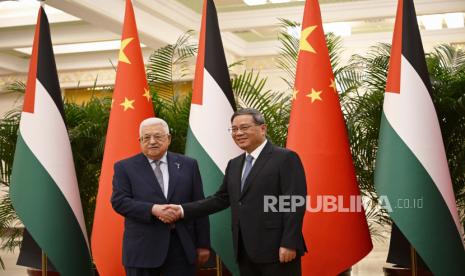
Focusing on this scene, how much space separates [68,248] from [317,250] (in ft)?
5.40

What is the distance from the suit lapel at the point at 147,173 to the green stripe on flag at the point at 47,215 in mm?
1316

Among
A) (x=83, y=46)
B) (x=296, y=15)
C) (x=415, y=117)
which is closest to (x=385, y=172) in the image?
(x=415, y=117)

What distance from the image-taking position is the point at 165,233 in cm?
306

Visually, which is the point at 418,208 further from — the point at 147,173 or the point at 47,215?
the point at 47,215

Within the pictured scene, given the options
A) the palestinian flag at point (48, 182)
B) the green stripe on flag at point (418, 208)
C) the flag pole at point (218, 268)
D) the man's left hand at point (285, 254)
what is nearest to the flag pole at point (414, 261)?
the green stripe on flag at point (418, 208)

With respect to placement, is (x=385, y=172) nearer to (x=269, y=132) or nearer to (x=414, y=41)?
(x=414, y=41)

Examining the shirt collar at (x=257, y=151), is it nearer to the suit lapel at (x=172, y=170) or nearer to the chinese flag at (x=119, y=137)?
the suit lapel at (x=172, y=170)

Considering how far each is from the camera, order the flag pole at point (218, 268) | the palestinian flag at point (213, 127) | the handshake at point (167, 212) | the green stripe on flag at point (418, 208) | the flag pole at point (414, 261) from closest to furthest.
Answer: the handshake at point (167, 212)
the green stripe on flag at point (418, 208)
the flag pole at point (414, 261)
the palestinian flag at point (213, 127)
the flag pole at point (218, 268)

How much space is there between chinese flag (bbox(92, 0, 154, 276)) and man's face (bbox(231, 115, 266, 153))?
4.63 ft

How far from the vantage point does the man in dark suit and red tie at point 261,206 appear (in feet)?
9.60

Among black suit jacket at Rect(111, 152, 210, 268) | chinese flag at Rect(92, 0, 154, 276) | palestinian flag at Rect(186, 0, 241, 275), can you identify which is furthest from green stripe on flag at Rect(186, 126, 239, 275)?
black suit jacket at Rect(111, 152, 210, 268)

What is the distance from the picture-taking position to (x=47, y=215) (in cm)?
425

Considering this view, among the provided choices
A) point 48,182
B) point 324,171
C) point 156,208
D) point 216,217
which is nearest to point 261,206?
point 156,208

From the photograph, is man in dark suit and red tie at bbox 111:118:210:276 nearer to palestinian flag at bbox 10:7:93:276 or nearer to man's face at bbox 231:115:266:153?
man's face at bbox 231:115:266:153
